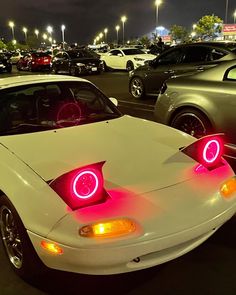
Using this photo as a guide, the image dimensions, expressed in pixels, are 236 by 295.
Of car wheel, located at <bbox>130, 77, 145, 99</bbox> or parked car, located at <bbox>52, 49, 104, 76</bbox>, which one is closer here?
car wheel, located at <bbox>130, 77, 145, 99</bbox>

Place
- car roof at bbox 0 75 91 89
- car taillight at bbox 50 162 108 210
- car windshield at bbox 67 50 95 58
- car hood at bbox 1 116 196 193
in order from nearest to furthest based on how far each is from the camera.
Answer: car taillight at bbox 50 162 108 210 → car hood at bbox 1 116 196 193 → car roof at bbox 0 75 91 89 → car windshield at bbox 67 50 95 58

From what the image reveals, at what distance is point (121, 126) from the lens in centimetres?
406

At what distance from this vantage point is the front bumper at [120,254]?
252 centimetres

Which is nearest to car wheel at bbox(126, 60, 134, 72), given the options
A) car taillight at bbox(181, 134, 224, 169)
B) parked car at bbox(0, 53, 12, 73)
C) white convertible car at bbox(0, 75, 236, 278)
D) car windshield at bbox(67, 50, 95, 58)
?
car windshield at bbox(67, 50, 95, 58)

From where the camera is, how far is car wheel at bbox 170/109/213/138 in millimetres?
5730

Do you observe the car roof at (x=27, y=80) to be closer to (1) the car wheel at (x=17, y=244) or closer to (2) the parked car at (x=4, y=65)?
(1) the car wheel at (x=17, y=244)

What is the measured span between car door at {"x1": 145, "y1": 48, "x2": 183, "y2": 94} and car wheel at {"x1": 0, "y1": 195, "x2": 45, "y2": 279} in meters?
8.13

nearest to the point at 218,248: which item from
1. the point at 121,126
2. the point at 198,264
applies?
the point at 198,264

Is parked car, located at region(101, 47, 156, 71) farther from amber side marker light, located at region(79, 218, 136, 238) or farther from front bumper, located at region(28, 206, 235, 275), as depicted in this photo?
amber side marker light, located at region(79, 218, 136, 238)

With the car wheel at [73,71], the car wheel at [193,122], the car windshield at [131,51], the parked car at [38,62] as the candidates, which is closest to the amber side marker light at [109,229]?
the car wheel at [193,122]

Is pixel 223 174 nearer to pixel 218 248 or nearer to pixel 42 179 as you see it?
pixel 218 248

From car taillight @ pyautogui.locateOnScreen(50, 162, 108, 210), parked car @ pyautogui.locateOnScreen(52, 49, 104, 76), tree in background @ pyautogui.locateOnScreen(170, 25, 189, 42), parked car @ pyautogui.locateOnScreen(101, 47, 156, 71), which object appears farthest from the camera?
tree in background @ pyautogui.locateOnScreen(170, 25, 189, 42)

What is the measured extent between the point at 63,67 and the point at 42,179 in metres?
20.7

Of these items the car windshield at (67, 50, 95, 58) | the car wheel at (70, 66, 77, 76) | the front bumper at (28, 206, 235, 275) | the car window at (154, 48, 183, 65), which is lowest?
the car wheel at (70, 66, 77, 76)
